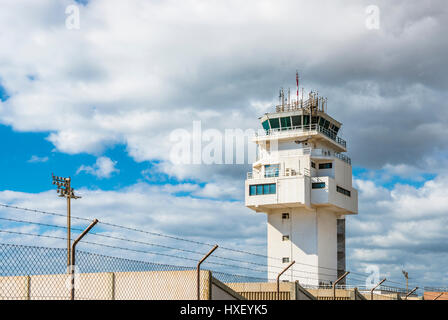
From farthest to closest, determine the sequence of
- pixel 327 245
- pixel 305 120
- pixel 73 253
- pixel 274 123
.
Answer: pixel 274 123 → pixel 305 120 → pixel 327 245 → pixel 73 253

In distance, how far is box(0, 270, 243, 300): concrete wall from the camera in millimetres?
16250

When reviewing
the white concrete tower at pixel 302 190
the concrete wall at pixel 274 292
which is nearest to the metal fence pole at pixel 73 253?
the concrete wall at pixel 274 292

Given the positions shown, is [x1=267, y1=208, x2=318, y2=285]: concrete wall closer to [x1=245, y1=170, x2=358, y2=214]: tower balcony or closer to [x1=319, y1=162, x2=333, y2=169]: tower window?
[x1=245, y1=170, x2=358, y2=214]: tower balcony

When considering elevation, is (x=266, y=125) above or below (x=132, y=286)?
above

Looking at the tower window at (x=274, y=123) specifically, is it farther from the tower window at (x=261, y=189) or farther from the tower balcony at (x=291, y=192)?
the tower window at (x=261, y=189)

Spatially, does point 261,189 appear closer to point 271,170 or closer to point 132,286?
point 271,170

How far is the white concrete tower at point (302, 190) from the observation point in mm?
65375

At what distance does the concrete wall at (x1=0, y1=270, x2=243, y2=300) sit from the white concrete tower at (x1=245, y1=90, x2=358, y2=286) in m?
48.0

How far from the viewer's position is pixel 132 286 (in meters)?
16.5

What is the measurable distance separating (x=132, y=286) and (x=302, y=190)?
49.4 metres

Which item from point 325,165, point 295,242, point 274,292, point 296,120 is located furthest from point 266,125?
point 274,292

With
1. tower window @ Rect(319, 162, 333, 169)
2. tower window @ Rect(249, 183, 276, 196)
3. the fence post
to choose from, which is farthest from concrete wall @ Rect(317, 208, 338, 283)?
the fence post

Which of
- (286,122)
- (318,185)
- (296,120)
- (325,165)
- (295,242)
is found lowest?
(295,242)
